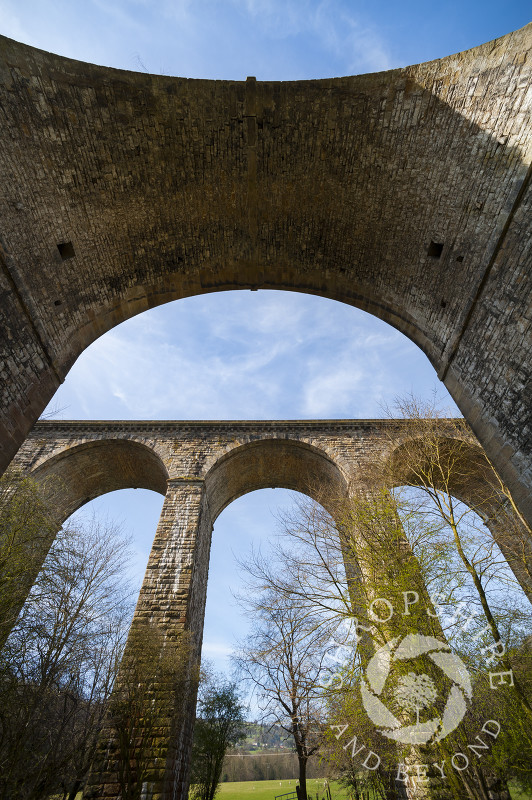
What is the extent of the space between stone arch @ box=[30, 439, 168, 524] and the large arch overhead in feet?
27.4

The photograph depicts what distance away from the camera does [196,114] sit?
5871 mm

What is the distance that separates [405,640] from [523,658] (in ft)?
7.26

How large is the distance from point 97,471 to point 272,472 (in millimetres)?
6992

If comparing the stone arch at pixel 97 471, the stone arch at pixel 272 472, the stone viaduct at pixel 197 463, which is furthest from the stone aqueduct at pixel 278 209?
the stone arch at pixel 97 471

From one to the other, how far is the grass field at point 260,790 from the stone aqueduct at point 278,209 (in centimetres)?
Answer: 2401

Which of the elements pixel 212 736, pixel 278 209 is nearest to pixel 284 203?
pixel 278 209

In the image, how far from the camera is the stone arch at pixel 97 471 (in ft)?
45.3

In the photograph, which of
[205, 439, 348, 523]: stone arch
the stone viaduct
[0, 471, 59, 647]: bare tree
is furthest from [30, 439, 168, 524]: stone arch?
[0, 471, 59, 647]: bare tree

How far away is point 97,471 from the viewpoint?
15.1m

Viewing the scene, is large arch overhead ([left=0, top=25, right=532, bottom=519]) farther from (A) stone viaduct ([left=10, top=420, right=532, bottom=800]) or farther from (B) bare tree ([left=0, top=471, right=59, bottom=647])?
(A) stone viaduct ([left=10, top=420, right=532, bottom=800])

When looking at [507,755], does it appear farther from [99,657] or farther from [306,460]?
[306,460]

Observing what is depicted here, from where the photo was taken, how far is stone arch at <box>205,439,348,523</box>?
13.7 metres

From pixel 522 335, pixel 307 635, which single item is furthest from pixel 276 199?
pixel 307 635

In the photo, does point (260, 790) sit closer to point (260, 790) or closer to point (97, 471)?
point (260, 790)
